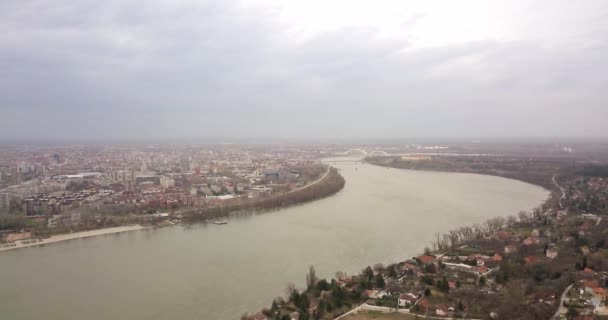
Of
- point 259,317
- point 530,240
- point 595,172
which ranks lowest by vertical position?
point 259,317

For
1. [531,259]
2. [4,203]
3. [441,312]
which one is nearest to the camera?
[441,312]

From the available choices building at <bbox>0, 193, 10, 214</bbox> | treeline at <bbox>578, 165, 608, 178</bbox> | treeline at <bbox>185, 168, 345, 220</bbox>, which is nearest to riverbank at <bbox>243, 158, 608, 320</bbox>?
treeline at <bbox>185, 168, 345, 220</bbox>

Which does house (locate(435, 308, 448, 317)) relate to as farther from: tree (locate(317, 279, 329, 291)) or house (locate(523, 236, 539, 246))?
house (locate(523, 236, 539, 246))

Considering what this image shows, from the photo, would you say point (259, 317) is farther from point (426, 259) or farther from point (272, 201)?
point (272, 201)

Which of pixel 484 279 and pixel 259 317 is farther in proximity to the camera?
pixel 484 279

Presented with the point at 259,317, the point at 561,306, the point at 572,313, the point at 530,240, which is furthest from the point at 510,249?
the point at 259,317

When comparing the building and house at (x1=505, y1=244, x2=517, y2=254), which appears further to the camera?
the building

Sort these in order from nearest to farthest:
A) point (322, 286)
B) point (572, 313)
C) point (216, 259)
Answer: point (572, 313), point (322, 286), point (216, 259)
